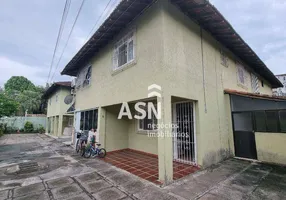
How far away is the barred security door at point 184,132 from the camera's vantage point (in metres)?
6.33

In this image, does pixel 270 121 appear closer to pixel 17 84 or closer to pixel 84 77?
pixel 84 77

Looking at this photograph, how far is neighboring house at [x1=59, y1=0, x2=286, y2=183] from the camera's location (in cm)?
504

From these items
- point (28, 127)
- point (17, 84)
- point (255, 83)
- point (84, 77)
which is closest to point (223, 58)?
point (255, 83)

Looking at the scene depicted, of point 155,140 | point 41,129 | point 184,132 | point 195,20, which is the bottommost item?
point 41,129

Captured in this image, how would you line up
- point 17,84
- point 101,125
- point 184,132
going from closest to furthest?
point 184,132 < point 101,125 < point 17,84

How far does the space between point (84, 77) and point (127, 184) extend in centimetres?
860

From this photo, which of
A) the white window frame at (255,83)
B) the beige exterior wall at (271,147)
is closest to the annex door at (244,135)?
the beige exterior wall at (271,147)

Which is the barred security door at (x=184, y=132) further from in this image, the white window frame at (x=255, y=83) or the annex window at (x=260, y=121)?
the white window frame at (x=255, y=83)

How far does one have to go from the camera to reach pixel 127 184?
4.39 meters

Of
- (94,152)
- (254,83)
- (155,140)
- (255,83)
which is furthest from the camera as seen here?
(255,83)

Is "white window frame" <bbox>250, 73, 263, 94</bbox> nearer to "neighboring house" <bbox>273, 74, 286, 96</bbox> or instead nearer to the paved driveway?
the paved driveway

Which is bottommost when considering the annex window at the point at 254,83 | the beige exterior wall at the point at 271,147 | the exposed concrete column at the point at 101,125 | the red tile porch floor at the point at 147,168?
the red tile porch floor at the point at 147,168

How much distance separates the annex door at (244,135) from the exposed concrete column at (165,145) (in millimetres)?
5001

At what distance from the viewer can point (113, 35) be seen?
7414mm
